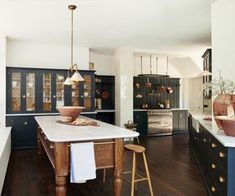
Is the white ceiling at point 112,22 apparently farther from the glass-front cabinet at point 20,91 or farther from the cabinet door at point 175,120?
the cabinet door at point 175,120

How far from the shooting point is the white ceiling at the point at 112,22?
3.69 m

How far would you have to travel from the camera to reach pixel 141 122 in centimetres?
768

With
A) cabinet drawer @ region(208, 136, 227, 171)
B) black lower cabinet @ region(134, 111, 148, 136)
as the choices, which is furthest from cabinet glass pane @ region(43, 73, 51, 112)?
cabinet drawer @ region(208, 136, 227, 171)

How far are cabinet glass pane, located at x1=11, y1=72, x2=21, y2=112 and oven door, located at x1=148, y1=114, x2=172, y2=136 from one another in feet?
13.0

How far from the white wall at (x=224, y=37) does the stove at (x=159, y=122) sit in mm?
4263

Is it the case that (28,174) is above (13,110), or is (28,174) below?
below

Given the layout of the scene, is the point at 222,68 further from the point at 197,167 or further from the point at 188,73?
the point at 188,73

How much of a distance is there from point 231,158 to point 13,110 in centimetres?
503

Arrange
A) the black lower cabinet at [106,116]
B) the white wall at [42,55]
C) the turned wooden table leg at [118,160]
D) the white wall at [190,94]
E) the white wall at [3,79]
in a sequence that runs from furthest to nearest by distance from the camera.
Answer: the white wall at [190,94]
the black lower cabinet at [106,116]
the white wall at [42,55]
the white wall at [3,79]
the turned wooden table leg at [118,160]

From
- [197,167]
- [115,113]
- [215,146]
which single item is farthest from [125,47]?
[215,146]

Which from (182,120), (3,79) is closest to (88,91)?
(3,79)

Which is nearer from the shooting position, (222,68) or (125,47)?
(222,68)

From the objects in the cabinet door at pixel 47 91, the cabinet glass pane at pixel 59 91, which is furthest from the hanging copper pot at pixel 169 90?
the cabinet door at pixel 47 91

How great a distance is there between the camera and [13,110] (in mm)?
5734
